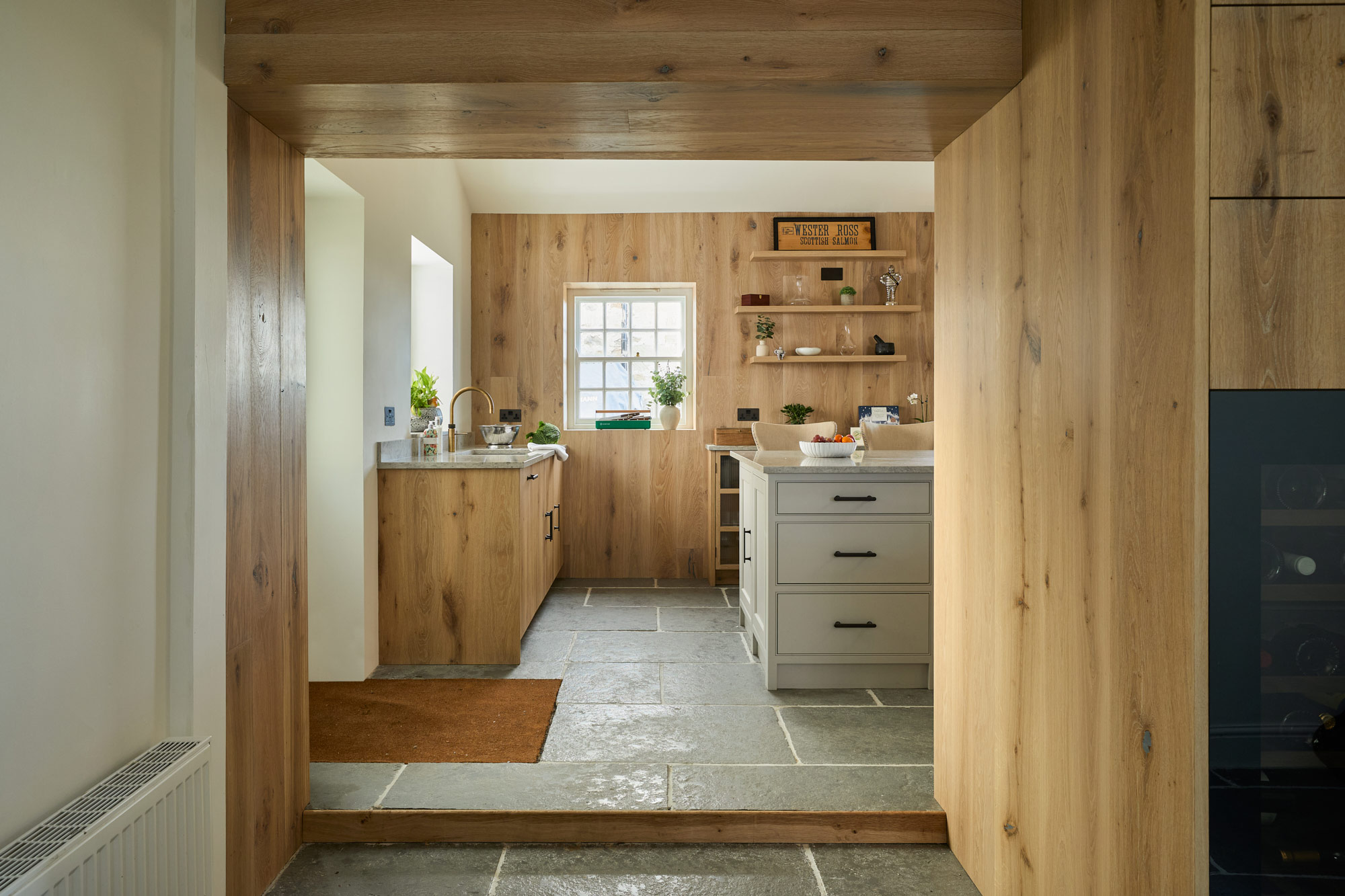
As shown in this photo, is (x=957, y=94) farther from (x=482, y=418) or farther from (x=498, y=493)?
(x=482, y=418)

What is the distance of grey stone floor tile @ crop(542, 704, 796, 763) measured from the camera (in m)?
2.65

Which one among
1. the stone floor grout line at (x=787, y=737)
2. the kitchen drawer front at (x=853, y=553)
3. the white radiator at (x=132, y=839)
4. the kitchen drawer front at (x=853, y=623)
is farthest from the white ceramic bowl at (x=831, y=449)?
the white radiator at (x=132, y=839)

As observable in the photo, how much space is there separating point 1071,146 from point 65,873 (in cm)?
199

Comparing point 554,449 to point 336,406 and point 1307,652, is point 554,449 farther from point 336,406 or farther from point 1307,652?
point 1307,652

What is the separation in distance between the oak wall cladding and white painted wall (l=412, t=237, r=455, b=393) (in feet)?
1.96

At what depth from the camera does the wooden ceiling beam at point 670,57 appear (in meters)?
1.70

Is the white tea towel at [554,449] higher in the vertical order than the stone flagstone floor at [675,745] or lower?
higher

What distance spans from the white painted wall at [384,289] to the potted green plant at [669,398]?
1747mm

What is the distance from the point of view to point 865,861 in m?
2.11

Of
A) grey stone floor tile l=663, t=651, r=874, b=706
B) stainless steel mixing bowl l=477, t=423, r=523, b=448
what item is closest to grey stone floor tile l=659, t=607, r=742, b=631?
grey stone floor tile l=663, t=651, r=874, b=706

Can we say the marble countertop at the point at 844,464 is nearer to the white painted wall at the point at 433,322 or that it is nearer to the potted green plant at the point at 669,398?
the potted green plant at the point at 669,398

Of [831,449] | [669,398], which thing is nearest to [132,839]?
[831,449]

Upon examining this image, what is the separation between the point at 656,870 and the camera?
2047 millimetres

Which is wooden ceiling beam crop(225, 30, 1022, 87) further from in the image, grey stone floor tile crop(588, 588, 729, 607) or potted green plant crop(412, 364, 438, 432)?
grey stone floor tile crop(588, 588, 729, 607)
